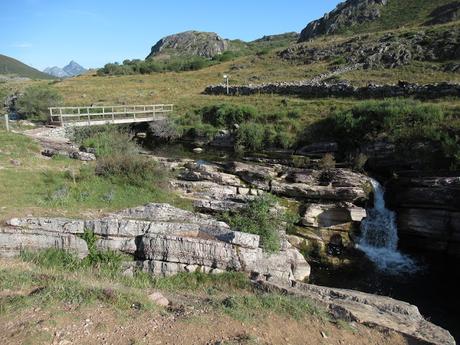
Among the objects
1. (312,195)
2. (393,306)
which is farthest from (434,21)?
(393,306)

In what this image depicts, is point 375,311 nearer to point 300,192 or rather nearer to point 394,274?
point 394,274

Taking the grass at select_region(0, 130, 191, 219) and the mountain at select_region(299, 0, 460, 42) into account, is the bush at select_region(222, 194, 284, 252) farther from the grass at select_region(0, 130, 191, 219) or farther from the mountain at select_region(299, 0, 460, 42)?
the mountain at select_region(299, 0, 460, 42)

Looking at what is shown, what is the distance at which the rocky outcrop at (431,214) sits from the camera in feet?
56.2

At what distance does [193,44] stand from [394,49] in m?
102

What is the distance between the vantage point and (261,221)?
13.9 m

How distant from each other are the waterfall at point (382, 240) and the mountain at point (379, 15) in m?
52.1

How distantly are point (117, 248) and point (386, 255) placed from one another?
38.3 ft

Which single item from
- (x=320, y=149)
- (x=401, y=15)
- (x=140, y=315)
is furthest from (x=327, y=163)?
(x=401, y=15)

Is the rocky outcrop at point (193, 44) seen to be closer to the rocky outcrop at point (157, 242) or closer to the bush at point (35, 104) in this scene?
the bush at point (35, 104)

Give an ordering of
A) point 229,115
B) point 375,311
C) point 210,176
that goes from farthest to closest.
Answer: point 229,115 < point 210,176 < point 375,311

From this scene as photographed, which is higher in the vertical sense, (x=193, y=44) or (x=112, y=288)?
(x=193, y=44)

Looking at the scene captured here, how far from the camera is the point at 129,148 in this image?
70.3 ft

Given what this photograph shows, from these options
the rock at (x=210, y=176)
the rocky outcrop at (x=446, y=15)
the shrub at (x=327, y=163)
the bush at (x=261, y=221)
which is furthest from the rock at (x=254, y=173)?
the rocky outcrop at (x=446, y=15)

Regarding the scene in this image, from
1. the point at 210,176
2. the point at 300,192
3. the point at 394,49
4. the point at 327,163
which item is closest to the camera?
the point at 300,192
